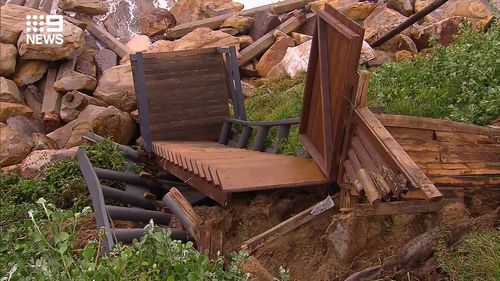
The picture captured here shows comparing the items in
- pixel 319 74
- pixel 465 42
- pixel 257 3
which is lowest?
pixel 257 3

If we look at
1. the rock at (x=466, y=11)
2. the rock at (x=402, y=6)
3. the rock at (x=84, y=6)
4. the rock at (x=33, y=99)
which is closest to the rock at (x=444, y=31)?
the rock at (x=466, y=11)

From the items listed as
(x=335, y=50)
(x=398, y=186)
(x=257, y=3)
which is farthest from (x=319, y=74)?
(x=257, y=3)

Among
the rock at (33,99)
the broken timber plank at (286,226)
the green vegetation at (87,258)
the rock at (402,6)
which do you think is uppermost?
the green vegetation at (87,258)

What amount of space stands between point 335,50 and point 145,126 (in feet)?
12.4

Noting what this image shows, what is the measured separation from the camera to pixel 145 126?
293 inches

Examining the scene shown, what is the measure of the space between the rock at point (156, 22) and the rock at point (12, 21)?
7.79ft

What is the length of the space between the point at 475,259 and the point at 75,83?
8.81m

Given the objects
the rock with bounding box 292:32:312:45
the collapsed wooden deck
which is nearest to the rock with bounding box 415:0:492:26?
the rock with bounding box 292:32:312:45

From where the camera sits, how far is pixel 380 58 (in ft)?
30.8

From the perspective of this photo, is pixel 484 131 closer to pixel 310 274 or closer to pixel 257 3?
pixel 310 274

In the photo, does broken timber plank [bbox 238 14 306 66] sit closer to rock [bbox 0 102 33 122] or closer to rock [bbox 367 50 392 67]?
rock [bbox 367 50 392 67]

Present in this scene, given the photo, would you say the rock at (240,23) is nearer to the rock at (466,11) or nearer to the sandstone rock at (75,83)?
the sandstone rock at (75,83)

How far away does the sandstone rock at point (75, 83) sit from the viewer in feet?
34.8

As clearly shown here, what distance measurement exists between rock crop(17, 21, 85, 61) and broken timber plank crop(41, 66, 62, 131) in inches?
18.0
